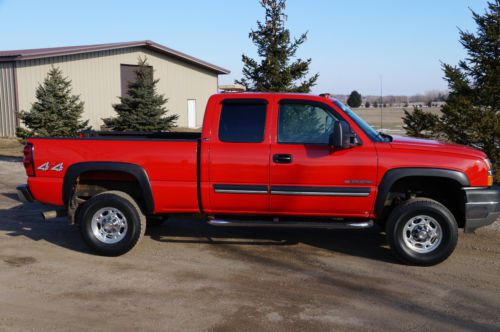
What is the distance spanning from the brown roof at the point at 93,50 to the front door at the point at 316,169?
20689 millimetres

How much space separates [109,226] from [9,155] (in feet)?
45.2

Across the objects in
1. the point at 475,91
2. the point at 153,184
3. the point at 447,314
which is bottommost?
the point at 447,314

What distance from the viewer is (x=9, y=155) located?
18047 millimetres

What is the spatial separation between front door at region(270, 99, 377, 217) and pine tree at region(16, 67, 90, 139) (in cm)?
1290

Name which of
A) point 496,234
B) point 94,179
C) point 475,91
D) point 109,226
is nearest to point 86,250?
point 109,226

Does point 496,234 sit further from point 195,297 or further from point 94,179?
point 94,179

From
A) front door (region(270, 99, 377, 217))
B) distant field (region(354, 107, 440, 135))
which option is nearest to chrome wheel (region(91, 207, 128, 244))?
front door (region(270, 99, 377, 217))

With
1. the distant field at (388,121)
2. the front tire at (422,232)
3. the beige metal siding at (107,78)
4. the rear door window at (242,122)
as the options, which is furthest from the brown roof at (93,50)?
the front tire at (422,232)

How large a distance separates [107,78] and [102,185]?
22738 mm

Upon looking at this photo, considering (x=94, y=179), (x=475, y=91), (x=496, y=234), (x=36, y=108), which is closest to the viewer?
(x=94, y=179)

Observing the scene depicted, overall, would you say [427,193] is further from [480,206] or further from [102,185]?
[102,185]

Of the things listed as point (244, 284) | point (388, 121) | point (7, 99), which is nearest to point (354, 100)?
point (388, 121)

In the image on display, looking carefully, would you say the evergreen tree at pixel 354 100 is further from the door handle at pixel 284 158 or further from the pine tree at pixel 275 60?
the door handle at pixel 284 158

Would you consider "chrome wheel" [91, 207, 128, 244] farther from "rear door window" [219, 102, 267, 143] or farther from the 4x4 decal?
"rear door window" [219, 102, 267, 143]
